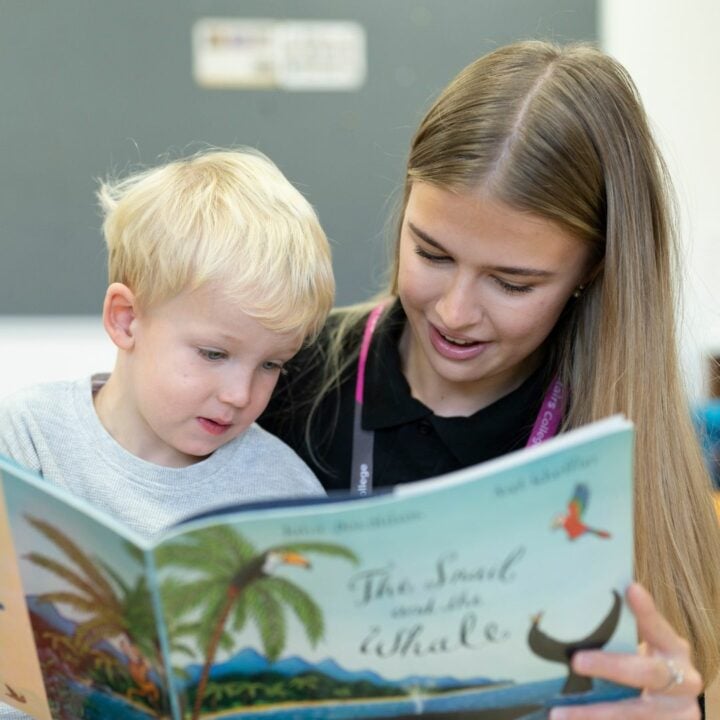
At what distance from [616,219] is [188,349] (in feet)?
1.64

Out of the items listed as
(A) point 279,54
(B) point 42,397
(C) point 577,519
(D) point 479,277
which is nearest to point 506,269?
(D) point 479,277

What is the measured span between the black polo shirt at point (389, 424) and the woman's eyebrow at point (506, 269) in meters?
0.25

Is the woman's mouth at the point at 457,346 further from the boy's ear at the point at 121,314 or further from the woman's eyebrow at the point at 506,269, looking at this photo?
the boy's ear at the point at 121,314

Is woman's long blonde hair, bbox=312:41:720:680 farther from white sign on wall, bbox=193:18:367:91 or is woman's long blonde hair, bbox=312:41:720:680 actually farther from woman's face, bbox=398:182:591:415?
white sign on wall, bbox=193:18:367:91

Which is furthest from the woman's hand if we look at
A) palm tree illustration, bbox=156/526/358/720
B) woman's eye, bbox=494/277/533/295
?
woman's eye, bbox=494/277/533/295

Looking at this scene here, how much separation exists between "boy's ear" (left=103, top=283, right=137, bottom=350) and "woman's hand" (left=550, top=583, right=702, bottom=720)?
0.65 metres

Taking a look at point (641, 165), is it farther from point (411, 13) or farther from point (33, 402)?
point (411, 13)

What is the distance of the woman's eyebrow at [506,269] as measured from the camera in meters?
1.21

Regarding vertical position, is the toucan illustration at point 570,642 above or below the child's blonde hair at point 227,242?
below

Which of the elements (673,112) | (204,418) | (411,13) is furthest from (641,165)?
(673,112)

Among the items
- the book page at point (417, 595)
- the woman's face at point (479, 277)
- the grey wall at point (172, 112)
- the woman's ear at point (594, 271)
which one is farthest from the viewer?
the grey wall at point (172, 112)

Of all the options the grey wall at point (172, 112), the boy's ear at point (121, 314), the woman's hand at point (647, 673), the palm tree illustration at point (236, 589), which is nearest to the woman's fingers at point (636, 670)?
the woman's hand at point (647, 673)

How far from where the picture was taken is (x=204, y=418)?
1254 mm

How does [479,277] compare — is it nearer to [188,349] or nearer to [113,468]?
[188,349]
